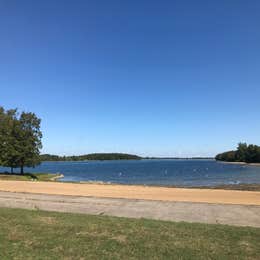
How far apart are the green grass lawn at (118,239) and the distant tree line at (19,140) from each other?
121 feet

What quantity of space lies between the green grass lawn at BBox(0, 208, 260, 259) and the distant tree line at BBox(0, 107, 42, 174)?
3676 cm

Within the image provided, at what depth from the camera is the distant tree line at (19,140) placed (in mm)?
42781

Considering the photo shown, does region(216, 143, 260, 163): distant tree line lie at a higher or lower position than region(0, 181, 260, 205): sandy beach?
higher

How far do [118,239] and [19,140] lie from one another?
4040cm

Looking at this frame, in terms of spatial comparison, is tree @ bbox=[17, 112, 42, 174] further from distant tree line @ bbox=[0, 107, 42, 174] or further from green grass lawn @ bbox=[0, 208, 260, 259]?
green grass lawn @ bbox=[0, 208, 260, 259]

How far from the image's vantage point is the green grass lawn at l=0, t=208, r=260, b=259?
540 centimetres

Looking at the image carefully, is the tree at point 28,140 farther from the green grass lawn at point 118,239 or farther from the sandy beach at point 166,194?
the green grass lawn at point 118,239

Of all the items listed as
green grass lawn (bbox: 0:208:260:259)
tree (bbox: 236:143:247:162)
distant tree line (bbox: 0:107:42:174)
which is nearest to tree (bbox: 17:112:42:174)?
distant tree line (bbox: 0:107:42:174)

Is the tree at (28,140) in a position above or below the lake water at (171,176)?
above

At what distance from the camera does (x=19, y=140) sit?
4403cm

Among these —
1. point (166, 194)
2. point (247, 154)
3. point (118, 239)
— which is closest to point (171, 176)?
point (166, 194)

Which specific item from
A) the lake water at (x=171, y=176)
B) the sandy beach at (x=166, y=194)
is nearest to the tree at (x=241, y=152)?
the lake water at (x=171, y=176)

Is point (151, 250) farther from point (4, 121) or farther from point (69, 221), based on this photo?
point (4, 121)

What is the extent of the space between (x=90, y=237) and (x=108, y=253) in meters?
1.03
